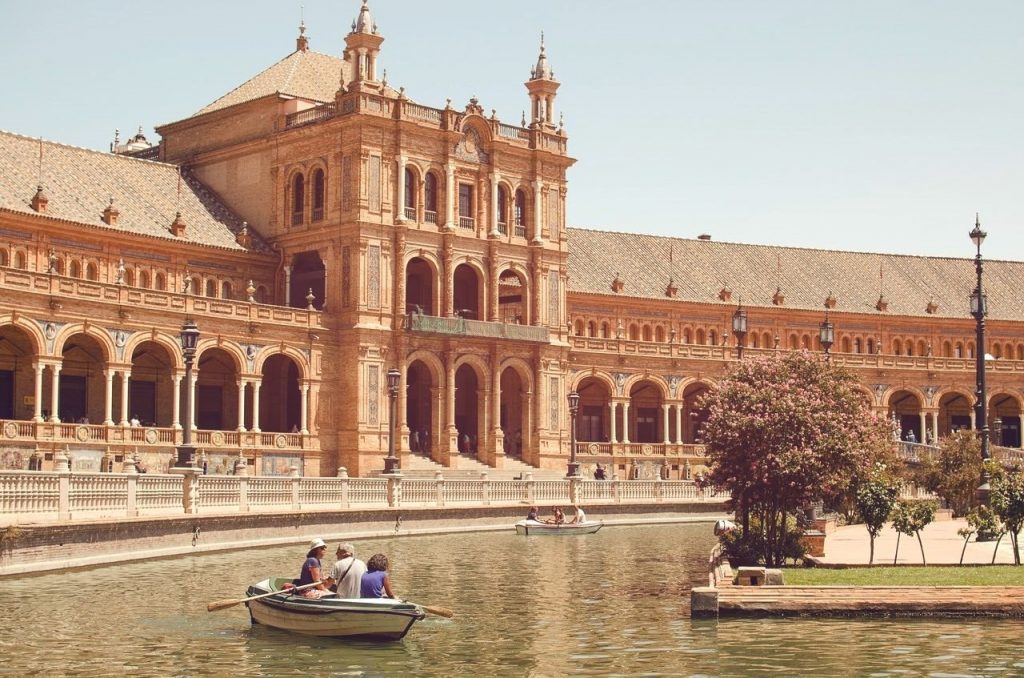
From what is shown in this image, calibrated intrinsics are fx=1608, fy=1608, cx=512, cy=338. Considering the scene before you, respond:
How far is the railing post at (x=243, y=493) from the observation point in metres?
43.0

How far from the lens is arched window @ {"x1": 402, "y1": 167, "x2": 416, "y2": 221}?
68312 millimetres

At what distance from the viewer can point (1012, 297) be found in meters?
96.4

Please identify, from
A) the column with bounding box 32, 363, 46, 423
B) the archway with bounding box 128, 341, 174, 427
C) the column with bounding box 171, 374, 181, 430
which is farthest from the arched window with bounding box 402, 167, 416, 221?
the column with bounding box 32, 363, 46, 423

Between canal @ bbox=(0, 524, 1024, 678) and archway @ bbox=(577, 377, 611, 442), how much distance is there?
149ft

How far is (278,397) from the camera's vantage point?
67.4 meters

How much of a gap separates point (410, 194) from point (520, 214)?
680cm

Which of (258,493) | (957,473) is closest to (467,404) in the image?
(957,473)

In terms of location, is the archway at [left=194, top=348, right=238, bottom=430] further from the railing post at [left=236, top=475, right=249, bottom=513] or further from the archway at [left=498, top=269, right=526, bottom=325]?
→ the railing post at [left=236, top=475, right=249, bottom=513]

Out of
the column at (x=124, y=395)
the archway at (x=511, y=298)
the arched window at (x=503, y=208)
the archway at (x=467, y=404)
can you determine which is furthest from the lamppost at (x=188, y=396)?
the archway at (x=511, y=298)

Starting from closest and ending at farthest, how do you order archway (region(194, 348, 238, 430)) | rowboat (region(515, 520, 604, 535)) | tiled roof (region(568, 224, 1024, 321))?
1. rowboat (region(515, 520, 604, 535))
2. archway (region(194, 348, 238, 430))
3. tiled roof (region(568, 224, 1024, 321))

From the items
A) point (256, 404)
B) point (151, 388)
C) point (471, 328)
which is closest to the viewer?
point (151, 388)

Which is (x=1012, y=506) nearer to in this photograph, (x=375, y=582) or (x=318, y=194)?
(x=375, y=582)

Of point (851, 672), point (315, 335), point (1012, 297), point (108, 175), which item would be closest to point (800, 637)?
point (851, 672)

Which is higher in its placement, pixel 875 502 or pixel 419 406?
pixel 419 406
